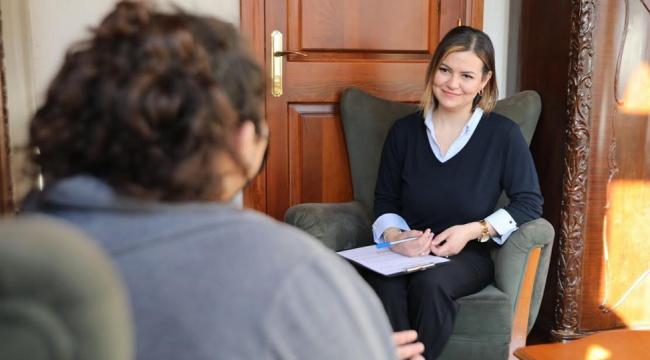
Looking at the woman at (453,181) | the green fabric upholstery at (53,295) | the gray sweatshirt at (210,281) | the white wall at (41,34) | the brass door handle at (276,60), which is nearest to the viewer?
the green fabric upholstery at (53,295)

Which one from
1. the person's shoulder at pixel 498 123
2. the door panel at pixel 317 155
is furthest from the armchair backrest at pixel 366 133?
the person's shoulder at pixel 498 123

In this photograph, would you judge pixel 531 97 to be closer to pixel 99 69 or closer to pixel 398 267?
pixel 398 267

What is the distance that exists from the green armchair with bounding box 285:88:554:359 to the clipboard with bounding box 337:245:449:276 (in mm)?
152

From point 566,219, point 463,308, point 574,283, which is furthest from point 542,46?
point 463,308

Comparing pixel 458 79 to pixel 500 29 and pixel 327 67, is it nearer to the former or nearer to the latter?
pixel 327 67

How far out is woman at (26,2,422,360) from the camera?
0.58 meters

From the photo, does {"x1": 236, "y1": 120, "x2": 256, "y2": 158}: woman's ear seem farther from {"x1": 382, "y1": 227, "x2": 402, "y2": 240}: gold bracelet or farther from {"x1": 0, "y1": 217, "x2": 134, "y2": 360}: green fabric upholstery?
{"x1": 382, "y1": 227, "x2": 402, "y2": 240}: gold bracelet

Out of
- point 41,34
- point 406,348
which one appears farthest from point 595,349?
point 41,34

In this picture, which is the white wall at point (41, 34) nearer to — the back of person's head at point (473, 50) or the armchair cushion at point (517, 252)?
the back of person's head at point (473, 50)

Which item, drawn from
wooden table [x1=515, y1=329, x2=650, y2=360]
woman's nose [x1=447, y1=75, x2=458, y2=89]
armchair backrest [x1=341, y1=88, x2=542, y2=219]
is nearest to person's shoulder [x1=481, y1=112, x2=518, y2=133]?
woman's nose [x1=447, y1=75, x2=458, y2=89]

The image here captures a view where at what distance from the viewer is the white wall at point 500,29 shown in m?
2.83

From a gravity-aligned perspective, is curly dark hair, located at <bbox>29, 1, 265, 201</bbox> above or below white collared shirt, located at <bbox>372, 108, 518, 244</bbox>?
above

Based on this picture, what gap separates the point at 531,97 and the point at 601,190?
1.41 ft

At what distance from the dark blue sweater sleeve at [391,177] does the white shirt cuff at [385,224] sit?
62 mm
